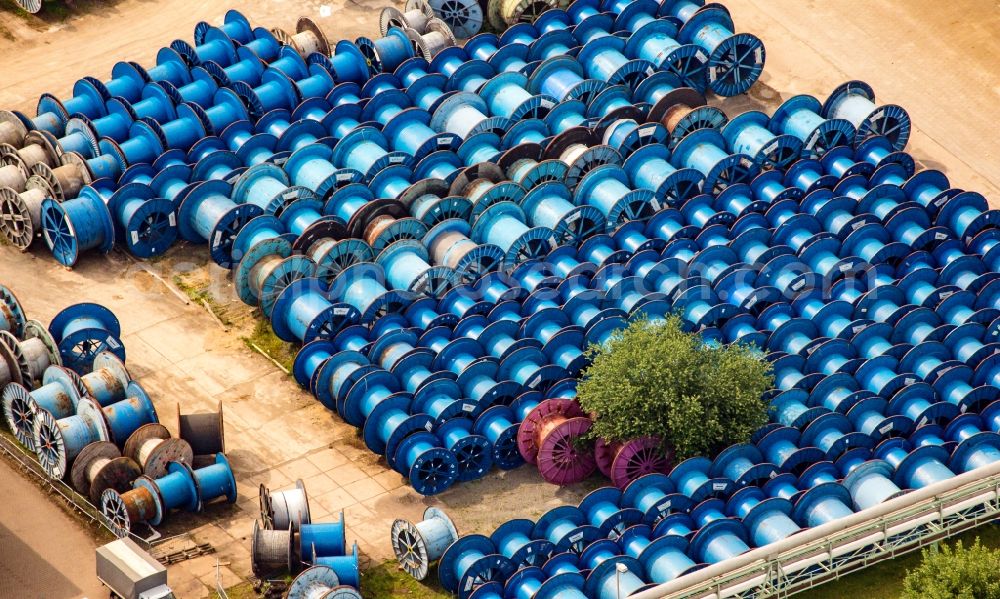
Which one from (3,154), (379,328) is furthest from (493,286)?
(3,154)

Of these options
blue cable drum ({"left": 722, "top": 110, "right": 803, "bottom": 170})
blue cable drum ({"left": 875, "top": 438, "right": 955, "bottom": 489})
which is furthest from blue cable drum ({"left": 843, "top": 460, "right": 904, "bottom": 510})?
blue cable drum ({"left": 722, "top": 110, "right": 803, "bottom": 170})

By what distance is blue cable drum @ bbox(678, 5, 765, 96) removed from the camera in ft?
164

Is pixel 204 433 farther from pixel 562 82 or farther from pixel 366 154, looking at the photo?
pixel 562 82

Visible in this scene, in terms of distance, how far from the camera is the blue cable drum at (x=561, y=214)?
44.1 meters

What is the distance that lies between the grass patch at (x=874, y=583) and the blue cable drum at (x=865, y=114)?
A: 46.4 ft

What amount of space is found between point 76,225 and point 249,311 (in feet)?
15.4

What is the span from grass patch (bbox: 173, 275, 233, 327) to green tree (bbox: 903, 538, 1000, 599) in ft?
57.4

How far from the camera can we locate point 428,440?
126 feet

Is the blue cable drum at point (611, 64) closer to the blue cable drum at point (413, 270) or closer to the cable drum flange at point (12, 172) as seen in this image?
the blue cable drum at point (413, 270)

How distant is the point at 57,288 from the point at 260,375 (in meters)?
5.91

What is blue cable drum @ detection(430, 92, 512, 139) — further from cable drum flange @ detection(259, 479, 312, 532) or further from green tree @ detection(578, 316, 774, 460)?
cable drum flange @ detection(259, 479, 312, 532)

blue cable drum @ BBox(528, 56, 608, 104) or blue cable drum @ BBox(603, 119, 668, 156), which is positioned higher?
blue cable drum @ BBox(528, 56, 608, 104)

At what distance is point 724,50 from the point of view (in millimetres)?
49969

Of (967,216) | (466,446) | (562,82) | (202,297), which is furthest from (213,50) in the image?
(967,216)
